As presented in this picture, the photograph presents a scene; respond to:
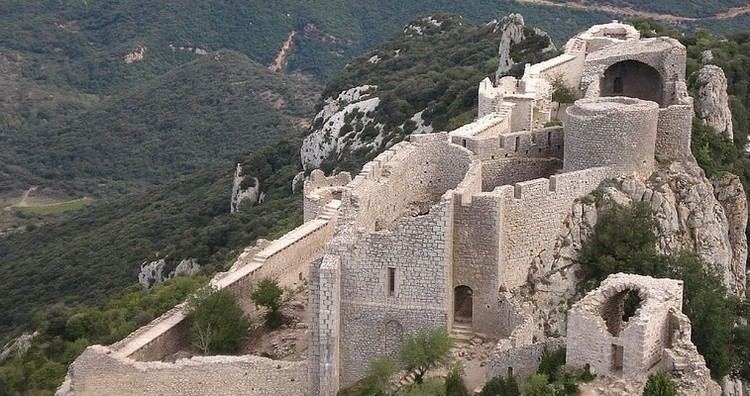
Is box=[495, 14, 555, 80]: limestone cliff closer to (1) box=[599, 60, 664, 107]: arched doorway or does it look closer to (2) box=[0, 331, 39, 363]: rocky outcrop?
(1) box=[599, 60, 664, 107]: arched doorway

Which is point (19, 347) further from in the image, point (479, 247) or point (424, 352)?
point (424, 352)

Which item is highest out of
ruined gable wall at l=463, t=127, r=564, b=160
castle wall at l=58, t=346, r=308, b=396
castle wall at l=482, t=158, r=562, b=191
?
ruined gable wall at l=463, t=127, r=564, b=160

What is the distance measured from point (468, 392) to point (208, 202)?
6211 centimetres

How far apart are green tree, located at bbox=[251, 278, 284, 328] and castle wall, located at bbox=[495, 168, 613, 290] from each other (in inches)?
242

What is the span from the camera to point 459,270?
2717 centimetres

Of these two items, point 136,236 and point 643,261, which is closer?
point 643,261

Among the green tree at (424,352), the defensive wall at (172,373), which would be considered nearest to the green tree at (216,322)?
the defensive wall at (172,373)

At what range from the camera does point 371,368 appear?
1037 inches

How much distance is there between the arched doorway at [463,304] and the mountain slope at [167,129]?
320 ft

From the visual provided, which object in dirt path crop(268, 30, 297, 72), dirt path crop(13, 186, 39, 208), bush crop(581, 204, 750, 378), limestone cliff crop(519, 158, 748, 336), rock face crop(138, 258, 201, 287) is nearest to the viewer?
bush crop(581, 204, 750, 378)

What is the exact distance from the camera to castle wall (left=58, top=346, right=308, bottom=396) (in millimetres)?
26578

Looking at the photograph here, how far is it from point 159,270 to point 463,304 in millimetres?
38578

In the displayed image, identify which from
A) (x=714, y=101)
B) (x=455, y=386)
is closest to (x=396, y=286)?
(x=455, y=386)

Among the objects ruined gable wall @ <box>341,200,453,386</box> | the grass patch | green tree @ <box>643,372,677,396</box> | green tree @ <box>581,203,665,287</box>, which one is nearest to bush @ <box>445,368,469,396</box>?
ruined gable wall @ <box>341,200,453,386</box>
